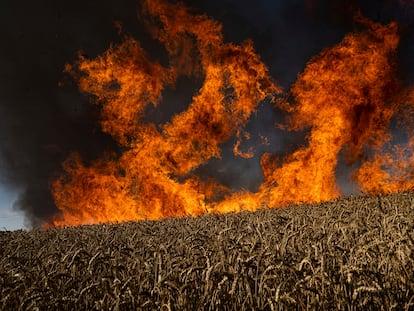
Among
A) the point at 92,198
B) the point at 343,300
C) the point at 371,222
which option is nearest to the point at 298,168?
the point at 92,198

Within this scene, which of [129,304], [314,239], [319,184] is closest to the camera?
[129,304]

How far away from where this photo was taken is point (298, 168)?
2188cm

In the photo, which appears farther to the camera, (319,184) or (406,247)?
(319,184)

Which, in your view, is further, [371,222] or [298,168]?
[298,168]

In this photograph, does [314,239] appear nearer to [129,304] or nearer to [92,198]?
[129,304]

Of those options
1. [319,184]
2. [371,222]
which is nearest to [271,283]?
[371,222]

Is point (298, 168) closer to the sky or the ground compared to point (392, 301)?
closer to the sky

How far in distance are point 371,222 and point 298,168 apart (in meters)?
14.3

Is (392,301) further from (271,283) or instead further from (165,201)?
(165,201)

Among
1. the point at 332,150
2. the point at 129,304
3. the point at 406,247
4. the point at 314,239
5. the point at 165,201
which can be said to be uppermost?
the point at 332,150

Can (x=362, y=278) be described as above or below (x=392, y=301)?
above

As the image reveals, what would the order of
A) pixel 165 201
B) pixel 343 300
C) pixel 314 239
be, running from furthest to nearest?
1. pixel 165 201
2. pixel 314 239
3. pixel 343 300

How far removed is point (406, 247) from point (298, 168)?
17.2 m

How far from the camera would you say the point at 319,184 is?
21.5 m
